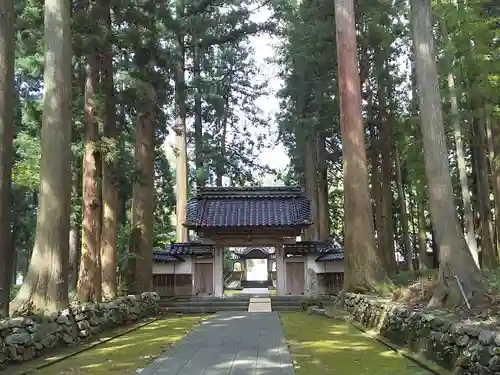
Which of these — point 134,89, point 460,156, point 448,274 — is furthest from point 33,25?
point 460,156

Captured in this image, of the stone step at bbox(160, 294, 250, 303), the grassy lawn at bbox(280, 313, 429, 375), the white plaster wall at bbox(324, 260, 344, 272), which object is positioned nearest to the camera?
the grassy lawn at bbox(280, 313, 429, 375)


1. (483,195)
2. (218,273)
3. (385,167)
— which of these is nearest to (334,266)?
(385,167)

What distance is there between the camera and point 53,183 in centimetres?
780

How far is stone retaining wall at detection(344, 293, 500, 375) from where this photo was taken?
14.1ft

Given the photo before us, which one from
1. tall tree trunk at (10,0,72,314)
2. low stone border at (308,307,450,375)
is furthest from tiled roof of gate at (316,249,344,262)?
tall tree trunk at (10,0,72,314)

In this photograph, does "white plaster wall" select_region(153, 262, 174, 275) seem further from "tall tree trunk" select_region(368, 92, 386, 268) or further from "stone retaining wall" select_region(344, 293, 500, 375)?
"stone retaining wall" select_region(344, 293, 500, 375)

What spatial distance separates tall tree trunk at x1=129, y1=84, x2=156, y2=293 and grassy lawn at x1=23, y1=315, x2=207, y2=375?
339cm

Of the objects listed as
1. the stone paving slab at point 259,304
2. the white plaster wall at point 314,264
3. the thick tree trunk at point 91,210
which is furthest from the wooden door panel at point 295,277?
the thick tree trunk at point 91,210

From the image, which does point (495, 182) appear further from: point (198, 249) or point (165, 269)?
point (165, 269)

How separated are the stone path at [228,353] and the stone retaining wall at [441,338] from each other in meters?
1.69

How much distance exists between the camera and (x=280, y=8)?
65.3 ft

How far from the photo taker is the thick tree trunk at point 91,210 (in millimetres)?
9414

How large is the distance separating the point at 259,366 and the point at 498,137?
1136 centimetres

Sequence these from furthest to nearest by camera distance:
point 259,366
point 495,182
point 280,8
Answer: point 280,8 → point 495,182 → point 259,366
